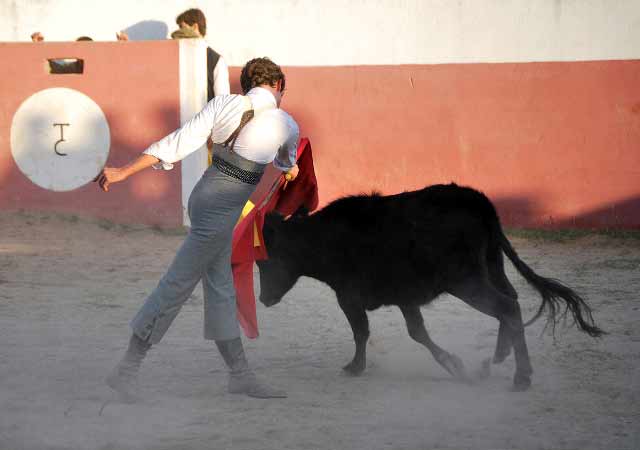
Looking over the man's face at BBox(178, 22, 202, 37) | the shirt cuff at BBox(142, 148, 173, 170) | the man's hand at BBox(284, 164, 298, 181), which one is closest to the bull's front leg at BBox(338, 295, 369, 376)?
the man's hand at BBox(284, 164, 298, 181)

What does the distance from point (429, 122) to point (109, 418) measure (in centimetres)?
730

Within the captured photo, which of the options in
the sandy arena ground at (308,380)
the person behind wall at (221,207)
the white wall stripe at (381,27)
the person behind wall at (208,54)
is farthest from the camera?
the white wall stripe at (381,27)

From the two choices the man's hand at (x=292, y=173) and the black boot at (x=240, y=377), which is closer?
the black boot at (x=240, y=377)

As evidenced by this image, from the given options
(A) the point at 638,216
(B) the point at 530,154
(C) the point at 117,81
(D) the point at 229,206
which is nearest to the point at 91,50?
(C) the point at 117,81

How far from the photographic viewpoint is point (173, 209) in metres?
10.6

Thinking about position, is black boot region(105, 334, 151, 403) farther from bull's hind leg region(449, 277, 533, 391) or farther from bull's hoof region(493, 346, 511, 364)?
bull's hoof region(493, 346, 511, 364)

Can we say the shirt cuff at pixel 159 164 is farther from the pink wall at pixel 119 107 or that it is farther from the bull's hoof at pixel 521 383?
the pink wall at pixel 119 107

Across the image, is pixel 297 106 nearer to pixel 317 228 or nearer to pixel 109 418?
pixel 317 228

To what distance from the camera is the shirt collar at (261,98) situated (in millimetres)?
4250

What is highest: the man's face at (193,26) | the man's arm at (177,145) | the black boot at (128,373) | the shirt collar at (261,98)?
the man's face at (193,26)

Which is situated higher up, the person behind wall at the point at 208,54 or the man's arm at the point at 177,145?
the person behind wall at the point at 208,54

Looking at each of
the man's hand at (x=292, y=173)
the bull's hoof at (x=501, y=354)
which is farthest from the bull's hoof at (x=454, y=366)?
the man's hand at (x=292, y=173)

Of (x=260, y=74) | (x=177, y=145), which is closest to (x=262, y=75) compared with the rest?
(x=260, y=74)

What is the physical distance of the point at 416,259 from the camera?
16.0 feet
